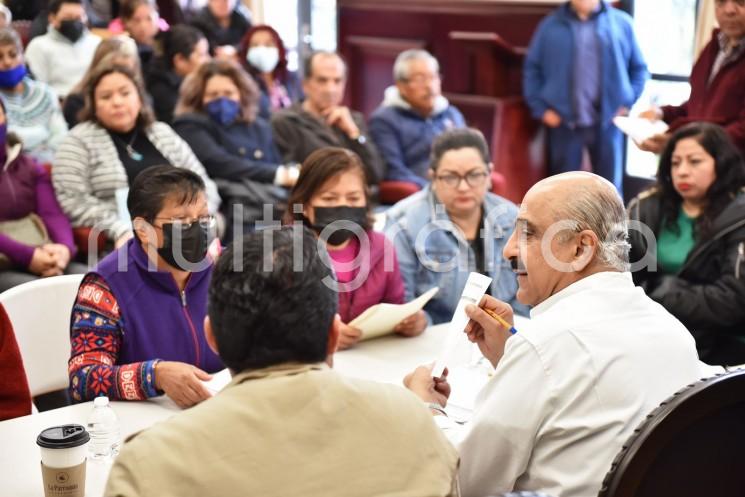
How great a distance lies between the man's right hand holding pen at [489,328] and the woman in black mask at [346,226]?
738mm

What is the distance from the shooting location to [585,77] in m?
5.55

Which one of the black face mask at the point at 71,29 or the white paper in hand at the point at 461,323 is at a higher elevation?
the black face mask at the point at 71,29

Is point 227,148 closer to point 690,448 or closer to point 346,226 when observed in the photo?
point 346,226

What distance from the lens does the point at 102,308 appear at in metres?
2.17

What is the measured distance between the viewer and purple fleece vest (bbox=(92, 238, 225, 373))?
2211mm

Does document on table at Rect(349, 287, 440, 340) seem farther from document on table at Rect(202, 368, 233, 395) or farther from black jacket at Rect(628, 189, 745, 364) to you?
black jacket at Rect(628, 189, 745, 364)

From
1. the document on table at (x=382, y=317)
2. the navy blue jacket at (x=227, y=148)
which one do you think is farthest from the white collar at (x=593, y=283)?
the navy blue jacket at (x=227, y=148)

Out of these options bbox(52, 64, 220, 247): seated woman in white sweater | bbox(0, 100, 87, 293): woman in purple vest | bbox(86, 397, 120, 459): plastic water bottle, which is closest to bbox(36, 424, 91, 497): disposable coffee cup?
bbox(86, 397, 120, 459): plastic water bottle

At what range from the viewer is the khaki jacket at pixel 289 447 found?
3.95ft

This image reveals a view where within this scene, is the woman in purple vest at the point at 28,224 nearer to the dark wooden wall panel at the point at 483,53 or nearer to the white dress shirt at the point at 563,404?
the white dress shirt at the point at 563,404

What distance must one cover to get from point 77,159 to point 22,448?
2133 mm

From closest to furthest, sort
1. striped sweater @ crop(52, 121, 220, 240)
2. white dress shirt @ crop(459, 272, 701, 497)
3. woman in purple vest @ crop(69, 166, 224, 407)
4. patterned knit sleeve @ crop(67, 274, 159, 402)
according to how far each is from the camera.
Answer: white dress shirt @ crop(459, 272, 701, 497)
patterned knit sleeve @ crop(67, 274, 159, 402)
woman in purple vest @ crop(69, 166, 224, 407)
striped sweater @ crop(52, 121, 220, 240)

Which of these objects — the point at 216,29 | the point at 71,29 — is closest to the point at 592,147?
the point at 216,29

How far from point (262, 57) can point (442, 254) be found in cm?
308
